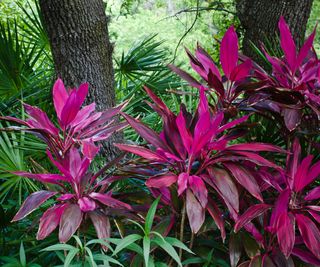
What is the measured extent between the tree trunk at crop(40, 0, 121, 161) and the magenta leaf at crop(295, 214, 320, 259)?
1165 mm

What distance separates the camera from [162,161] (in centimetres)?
107

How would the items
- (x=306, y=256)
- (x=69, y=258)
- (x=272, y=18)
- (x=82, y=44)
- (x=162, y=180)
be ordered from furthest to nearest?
1. (x=272, y=18)
2. (x=82, y=44)
3. (x=306, y=256)
4. (x=162, y=180)
5. (x=69, y=258)

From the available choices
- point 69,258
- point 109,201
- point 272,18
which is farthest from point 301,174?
point 272,18

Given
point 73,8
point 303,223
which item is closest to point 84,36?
point 73,8

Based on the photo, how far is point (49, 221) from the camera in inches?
41.0

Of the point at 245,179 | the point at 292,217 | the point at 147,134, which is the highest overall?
the point at 147,134

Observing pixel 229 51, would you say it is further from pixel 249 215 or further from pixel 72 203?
pixel 72 203

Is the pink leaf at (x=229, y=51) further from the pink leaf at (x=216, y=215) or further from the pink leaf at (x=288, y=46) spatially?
the pink leaf at (x=216, y=215)

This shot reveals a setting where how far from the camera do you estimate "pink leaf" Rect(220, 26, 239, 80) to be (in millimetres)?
1114

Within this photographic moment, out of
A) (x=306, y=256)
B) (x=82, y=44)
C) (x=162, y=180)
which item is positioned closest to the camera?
(x=162, y=180)

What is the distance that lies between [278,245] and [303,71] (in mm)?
437

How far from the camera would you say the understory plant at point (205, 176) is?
1.02 meters

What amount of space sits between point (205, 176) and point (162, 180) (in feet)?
0.35

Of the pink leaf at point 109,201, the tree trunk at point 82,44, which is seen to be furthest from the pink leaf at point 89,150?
the tree trunk at point 82,44
